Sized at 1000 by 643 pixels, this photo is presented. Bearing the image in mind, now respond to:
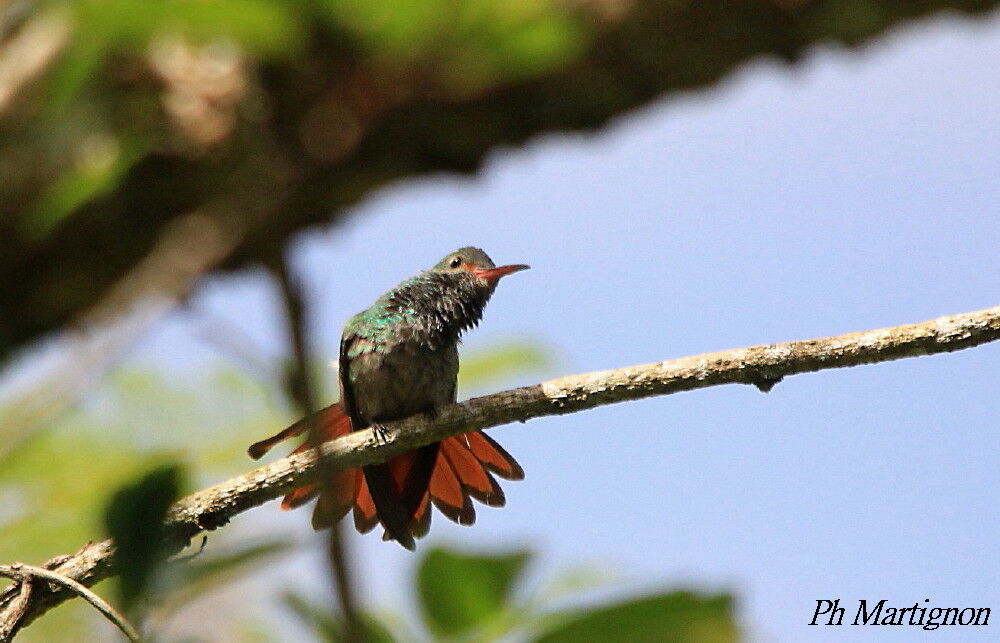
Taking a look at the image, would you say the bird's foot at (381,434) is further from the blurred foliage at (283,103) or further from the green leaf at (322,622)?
the green leaf at (322,622)

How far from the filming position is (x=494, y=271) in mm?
4977

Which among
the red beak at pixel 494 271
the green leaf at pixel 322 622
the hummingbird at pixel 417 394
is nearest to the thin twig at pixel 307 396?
the green leaf at pixel 322 622

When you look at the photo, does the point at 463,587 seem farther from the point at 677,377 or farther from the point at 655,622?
the point at 677,377

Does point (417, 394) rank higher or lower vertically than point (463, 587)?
higher

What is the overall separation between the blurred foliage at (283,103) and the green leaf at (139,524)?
191 mm

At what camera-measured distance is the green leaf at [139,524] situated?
1.00 metres

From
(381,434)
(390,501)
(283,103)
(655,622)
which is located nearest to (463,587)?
(655,622)

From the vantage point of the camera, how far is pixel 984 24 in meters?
4.94

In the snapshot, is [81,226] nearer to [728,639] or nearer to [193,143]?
[193,143]

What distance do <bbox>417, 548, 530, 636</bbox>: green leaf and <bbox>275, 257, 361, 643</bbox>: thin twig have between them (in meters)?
0.35

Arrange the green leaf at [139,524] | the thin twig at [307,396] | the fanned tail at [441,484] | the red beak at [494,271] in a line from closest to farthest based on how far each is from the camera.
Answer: the thin twig at [307,396] → the green leaf at [139,524] → the fanned tail at [441,484] → the red beak at [494,271]

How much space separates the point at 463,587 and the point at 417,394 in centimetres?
353

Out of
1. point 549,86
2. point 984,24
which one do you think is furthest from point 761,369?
point 984,24

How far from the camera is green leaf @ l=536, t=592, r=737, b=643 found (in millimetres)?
863
